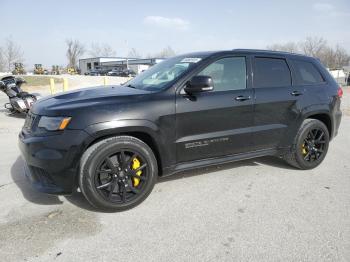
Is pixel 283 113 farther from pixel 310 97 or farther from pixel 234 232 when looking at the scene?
pixel 234 232

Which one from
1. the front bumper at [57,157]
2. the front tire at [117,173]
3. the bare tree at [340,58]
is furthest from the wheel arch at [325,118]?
the bare tree at [340,58]

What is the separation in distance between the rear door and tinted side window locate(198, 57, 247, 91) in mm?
201

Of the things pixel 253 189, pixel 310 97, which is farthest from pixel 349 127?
pixel 253 189

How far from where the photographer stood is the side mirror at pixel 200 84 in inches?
135


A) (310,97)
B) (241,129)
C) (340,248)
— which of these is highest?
(310,97)

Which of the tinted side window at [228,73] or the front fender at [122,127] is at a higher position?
the tinted side window at [228,73]

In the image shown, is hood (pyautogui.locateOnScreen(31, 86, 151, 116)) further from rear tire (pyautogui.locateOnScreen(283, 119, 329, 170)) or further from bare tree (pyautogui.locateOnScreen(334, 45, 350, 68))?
bare tree (pyautogui.locateOnScreen(334, 45, 350, 68))

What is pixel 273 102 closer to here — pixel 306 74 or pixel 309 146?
pixel 306 74

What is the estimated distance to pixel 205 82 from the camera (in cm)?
343

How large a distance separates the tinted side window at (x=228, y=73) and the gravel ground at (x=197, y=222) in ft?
4.25

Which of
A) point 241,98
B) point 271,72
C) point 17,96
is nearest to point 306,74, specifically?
point 271,72

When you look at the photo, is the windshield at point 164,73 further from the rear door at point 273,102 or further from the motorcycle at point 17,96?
the motorcycle at point 17,96

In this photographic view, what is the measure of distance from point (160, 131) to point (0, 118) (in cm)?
772

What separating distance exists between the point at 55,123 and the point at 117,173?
2.66 ft
